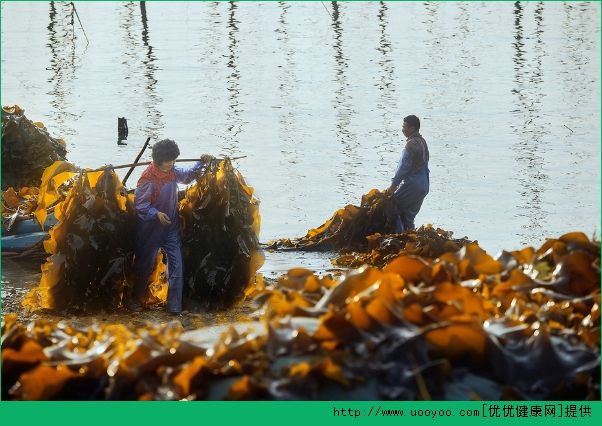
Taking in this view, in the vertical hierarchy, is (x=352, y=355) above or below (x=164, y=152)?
below

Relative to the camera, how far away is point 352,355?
462cm

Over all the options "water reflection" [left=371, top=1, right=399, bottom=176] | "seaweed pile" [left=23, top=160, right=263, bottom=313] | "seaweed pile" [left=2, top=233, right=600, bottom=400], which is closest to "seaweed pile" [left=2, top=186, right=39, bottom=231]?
"seaweed pile" [left=23, top=160, right=263, bottom=313]

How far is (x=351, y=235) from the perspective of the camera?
15570 mm

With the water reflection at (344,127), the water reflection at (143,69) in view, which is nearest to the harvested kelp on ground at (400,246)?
the water reflection at (344,127)

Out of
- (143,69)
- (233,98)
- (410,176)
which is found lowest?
(233,98)

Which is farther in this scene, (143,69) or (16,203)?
(143,69)

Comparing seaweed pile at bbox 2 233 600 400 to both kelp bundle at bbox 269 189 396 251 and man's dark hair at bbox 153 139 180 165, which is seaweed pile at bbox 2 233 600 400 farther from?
kelp bundle at bbox 269 189 396 251

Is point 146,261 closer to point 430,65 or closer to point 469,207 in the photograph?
point 469,207

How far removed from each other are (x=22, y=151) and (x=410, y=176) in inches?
195

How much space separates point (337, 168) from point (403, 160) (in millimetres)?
14379

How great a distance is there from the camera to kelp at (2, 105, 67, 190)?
15.1 meters

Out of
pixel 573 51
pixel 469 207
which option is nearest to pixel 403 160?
pixel 469 207

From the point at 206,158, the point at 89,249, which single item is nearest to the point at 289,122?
the point at 206,158

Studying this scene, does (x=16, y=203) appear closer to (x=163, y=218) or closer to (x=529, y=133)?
(x=163, y=218)
